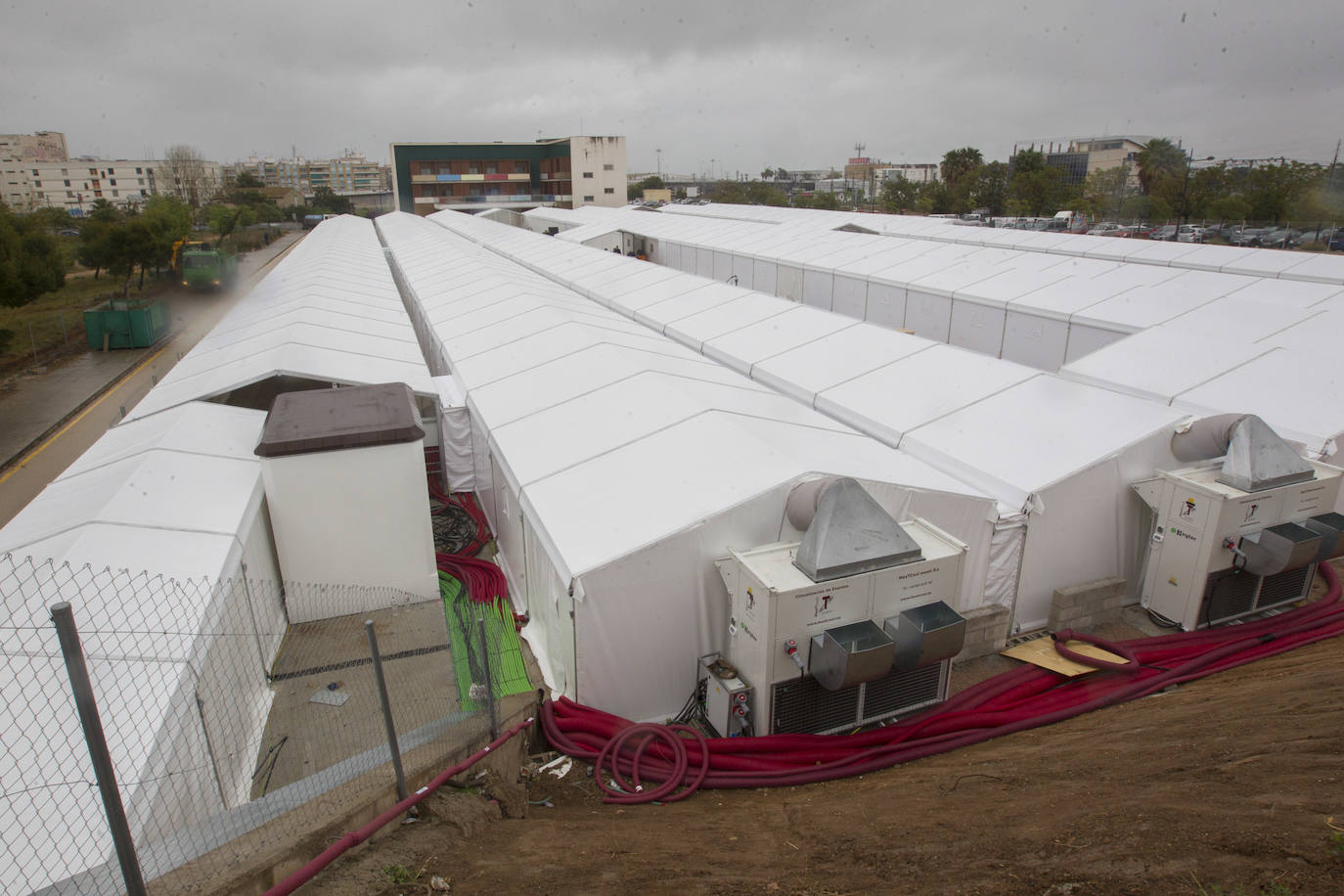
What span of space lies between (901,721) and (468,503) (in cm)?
704

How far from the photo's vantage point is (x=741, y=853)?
4.42 meters

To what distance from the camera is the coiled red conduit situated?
5.71m

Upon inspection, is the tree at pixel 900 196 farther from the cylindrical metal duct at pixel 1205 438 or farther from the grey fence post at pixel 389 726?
the grey fence post at pixel 389 726

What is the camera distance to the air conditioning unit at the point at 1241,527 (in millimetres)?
7473

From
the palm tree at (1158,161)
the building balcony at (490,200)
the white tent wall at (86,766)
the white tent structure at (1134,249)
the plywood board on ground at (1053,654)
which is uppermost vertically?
the palm tree at (1158,161)

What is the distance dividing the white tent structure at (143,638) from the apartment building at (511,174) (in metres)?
70.0

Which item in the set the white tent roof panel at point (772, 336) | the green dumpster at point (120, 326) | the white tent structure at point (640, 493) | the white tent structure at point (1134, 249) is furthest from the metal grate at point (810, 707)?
the green dumpster at point (120, 326)

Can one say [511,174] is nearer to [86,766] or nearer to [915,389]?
[915,389]

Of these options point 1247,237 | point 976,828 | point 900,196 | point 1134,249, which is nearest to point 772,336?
point 976,828

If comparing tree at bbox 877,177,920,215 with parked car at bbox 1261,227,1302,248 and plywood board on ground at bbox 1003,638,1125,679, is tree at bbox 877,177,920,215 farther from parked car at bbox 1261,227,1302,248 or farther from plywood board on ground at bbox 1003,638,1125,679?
plywood board on ground at bbox 1003,638,1125,679

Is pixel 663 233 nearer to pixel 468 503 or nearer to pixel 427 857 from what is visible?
pixel 468 503

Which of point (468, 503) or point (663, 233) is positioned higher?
point (663, 233)

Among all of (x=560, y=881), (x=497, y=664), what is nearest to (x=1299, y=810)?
(x=560, y=881)

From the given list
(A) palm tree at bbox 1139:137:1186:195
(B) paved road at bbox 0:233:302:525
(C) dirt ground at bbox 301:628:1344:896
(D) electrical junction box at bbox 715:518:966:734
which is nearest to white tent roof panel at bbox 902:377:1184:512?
(D) electrical junction box at bbox 715:518:966:734
